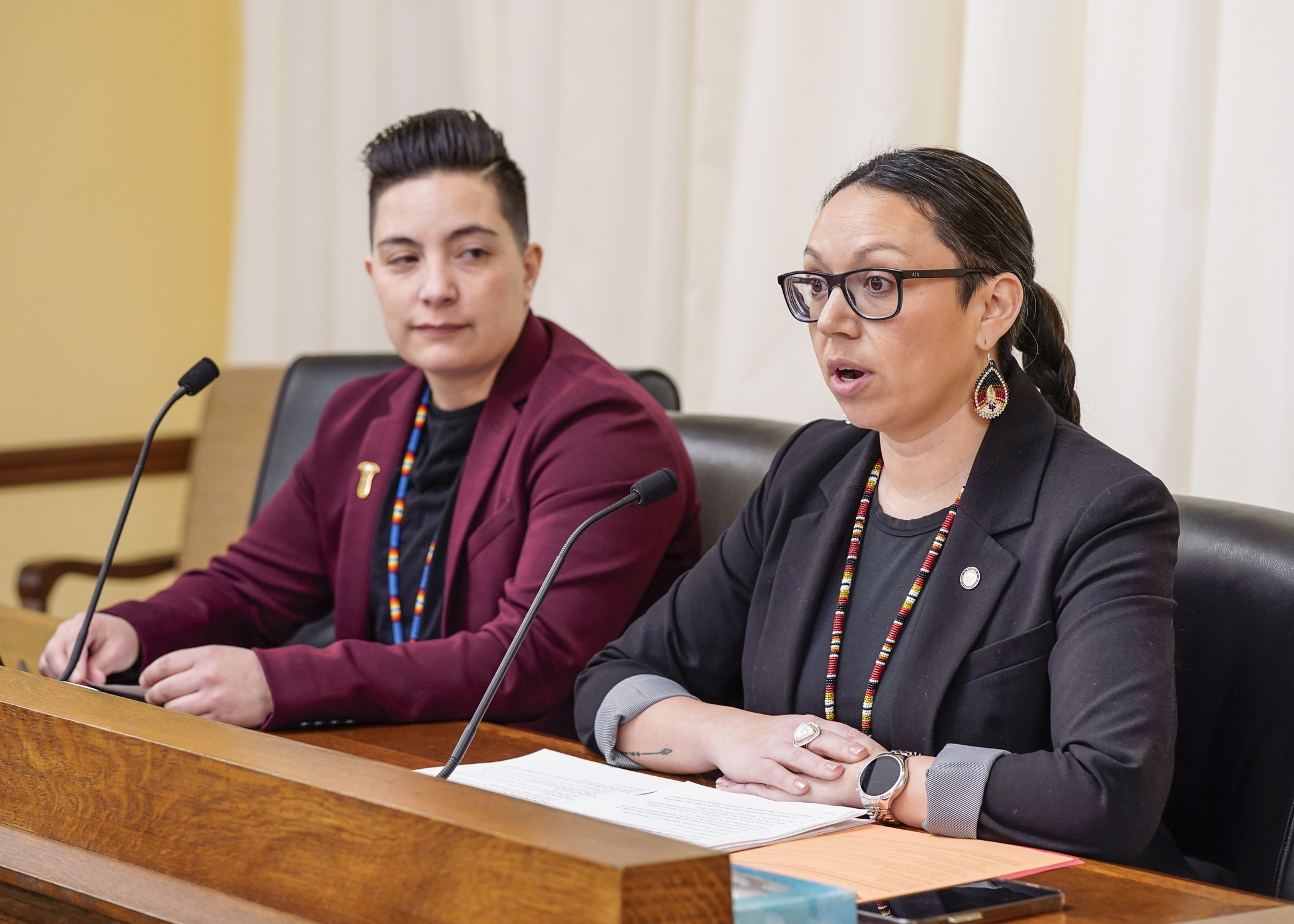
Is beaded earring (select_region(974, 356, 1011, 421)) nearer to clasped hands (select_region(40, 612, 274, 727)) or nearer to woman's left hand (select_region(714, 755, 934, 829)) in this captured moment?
woman's left hand (select_region(714, 755, 934, 829))

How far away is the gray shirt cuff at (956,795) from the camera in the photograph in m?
1.21

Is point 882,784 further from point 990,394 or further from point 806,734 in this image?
point 990,394

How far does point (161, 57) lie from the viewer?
12.4ft

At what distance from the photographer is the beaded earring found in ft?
4.95

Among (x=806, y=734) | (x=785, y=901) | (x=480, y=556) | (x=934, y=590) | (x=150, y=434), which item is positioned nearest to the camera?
(x=785, y=901)

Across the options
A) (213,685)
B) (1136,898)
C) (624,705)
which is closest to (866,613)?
(624,705)

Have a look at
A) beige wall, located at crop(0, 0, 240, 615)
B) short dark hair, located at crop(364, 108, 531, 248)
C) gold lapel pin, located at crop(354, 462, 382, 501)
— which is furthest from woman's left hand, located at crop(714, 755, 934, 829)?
beige wall, located at crop(0, 0, 240, 615)

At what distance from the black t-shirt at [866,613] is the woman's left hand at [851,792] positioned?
18cm

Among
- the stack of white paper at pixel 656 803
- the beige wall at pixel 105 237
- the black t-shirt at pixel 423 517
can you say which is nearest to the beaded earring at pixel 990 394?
the stack of white paper at pixel 656 803

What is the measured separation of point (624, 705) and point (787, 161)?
1.41m

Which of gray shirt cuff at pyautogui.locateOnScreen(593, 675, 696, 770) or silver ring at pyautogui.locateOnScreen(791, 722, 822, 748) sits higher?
silver ring at pyautogui.locateOnScreen(791, 722, 822, 748)

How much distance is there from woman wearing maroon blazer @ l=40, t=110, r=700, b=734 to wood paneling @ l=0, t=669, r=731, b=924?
1.91 ft

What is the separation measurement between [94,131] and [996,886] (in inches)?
132

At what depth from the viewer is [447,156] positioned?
6.93 feet
